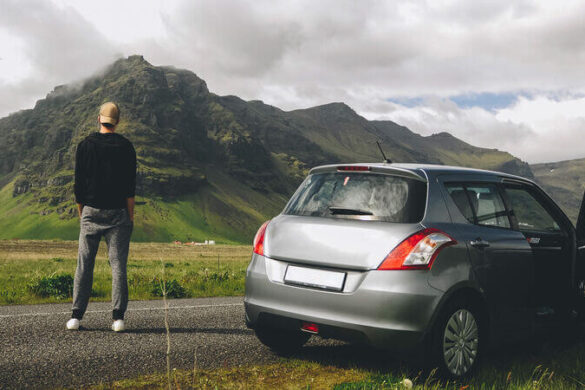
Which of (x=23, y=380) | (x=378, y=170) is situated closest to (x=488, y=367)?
(x=378, y=170)

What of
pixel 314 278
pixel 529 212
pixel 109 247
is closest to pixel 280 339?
pixel 314 278

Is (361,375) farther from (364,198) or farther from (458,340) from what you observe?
(364,198)

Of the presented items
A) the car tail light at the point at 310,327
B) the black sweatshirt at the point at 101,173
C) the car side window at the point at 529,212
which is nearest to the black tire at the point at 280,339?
the car tail light at the point at 310,327

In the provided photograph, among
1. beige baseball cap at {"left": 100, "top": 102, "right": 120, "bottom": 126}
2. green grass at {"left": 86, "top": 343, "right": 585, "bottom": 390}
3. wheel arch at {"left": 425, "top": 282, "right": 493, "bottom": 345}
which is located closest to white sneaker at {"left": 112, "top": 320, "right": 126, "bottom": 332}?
green grass at {"left": 86, "top": 343, "right": 585, "bottom": 390}

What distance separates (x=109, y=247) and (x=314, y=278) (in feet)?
9.77

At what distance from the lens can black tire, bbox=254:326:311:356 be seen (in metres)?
5.63

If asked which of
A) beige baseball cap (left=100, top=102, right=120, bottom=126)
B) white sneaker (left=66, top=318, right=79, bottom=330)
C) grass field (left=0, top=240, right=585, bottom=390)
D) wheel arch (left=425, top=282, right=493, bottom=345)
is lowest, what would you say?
white sneaker (left=66, top=318, right=79, bottom=330)

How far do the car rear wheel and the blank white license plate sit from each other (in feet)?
3.03

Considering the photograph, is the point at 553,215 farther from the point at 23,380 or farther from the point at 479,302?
the point at 23,380

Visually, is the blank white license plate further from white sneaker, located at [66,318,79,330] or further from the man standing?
white sneaker, located at [66,318,79,330]

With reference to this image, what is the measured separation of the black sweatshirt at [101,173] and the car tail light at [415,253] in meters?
3.57

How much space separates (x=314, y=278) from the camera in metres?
4.82

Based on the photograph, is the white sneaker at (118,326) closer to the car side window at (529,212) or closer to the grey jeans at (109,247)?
the grey jeans at (109,247)

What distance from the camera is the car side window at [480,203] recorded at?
209 inches
